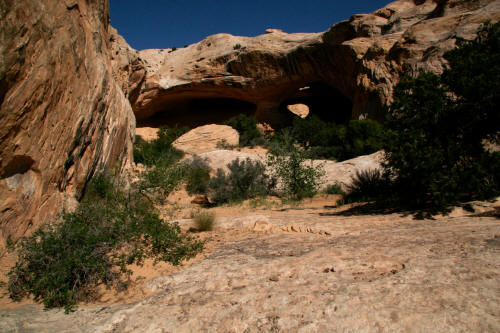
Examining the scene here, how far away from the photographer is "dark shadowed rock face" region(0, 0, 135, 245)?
4010 millimetres

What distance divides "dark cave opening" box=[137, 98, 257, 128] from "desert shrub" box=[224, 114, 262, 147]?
4230 mm

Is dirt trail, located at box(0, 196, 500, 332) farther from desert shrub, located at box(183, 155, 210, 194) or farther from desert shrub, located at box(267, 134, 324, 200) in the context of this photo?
desert shrub, located at box(183, 155, 210, 194)

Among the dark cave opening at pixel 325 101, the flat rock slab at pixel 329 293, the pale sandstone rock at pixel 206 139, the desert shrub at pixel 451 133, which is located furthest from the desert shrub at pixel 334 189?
the dark cave opening at pixel 325 101

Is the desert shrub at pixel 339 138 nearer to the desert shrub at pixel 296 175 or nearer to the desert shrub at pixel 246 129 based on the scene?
the desert shrub at pixel 296 175

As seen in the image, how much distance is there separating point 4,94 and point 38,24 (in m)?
1.33

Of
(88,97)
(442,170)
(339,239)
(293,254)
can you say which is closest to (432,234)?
(339,239)

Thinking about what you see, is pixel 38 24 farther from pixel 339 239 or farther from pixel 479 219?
pixel 479 219

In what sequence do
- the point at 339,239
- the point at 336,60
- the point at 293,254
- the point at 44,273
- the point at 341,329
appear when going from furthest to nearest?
1. the point at 336,60
2. the point at 339,239
3. the point at 293,254
4. the point at 44,273
5. the point at 341,329

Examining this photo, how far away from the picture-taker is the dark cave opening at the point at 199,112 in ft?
90.0

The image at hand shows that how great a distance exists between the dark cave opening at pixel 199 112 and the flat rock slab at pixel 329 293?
81.2 feet

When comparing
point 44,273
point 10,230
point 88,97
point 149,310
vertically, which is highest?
point 88,97

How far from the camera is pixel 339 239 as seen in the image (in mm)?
3604

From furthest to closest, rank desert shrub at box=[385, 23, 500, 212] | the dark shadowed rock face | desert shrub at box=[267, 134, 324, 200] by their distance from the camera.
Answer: desert shrub at box=[267, 134, 324, 200] < desert shrub at box=[385, 23, 500, 212] < the dark shadowed rock face

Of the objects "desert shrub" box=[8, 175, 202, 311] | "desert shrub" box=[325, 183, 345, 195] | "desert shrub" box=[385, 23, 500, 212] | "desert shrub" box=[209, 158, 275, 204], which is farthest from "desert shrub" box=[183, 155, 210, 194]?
"desert shrub" box=[385, 23, 500, 212]
